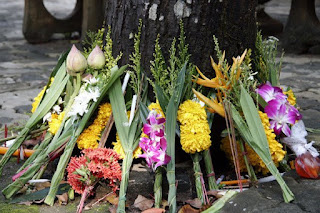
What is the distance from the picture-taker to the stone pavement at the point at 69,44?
84.3 inches

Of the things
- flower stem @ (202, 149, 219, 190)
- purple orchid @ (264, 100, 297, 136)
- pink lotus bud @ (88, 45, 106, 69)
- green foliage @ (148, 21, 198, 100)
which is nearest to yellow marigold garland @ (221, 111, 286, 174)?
purple orchid @ (264, 100, 297, 136)

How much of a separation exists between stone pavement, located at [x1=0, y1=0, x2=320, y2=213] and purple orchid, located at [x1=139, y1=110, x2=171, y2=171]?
0.32 meters

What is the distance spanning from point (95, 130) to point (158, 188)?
458 mm

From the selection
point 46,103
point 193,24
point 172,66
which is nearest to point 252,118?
point 172,66

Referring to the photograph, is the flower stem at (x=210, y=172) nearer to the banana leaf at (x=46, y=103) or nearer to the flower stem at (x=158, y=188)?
the flower stem at (x=158, y=188)

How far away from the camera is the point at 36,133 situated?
264cm

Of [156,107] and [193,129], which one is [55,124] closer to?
[156,107]

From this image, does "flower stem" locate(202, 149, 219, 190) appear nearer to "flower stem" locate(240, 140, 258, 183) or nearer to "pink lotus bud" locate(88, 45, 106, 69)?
"flower stem" locate(240, 140, 258, 183)

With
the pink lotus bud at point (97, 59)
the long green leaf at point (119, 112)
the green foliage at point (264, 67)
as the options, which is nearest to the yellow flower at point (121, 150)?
the long green leaf at point (119, 112)

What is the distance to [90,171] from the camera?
87.6 inches

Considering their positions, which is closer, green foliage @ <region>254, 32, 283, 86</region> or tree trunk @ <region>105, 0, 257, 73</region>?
tree trunk @ <region>105, 0, 257, 73</region>

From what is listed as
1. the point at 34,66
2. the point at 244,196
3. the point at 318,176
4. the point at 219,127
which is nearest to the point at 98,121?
the point at 219,127

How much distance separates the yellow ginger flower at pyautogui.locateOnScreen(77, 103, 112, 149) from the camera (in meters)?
2.46

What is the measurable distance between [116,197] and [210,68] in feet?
2.45
